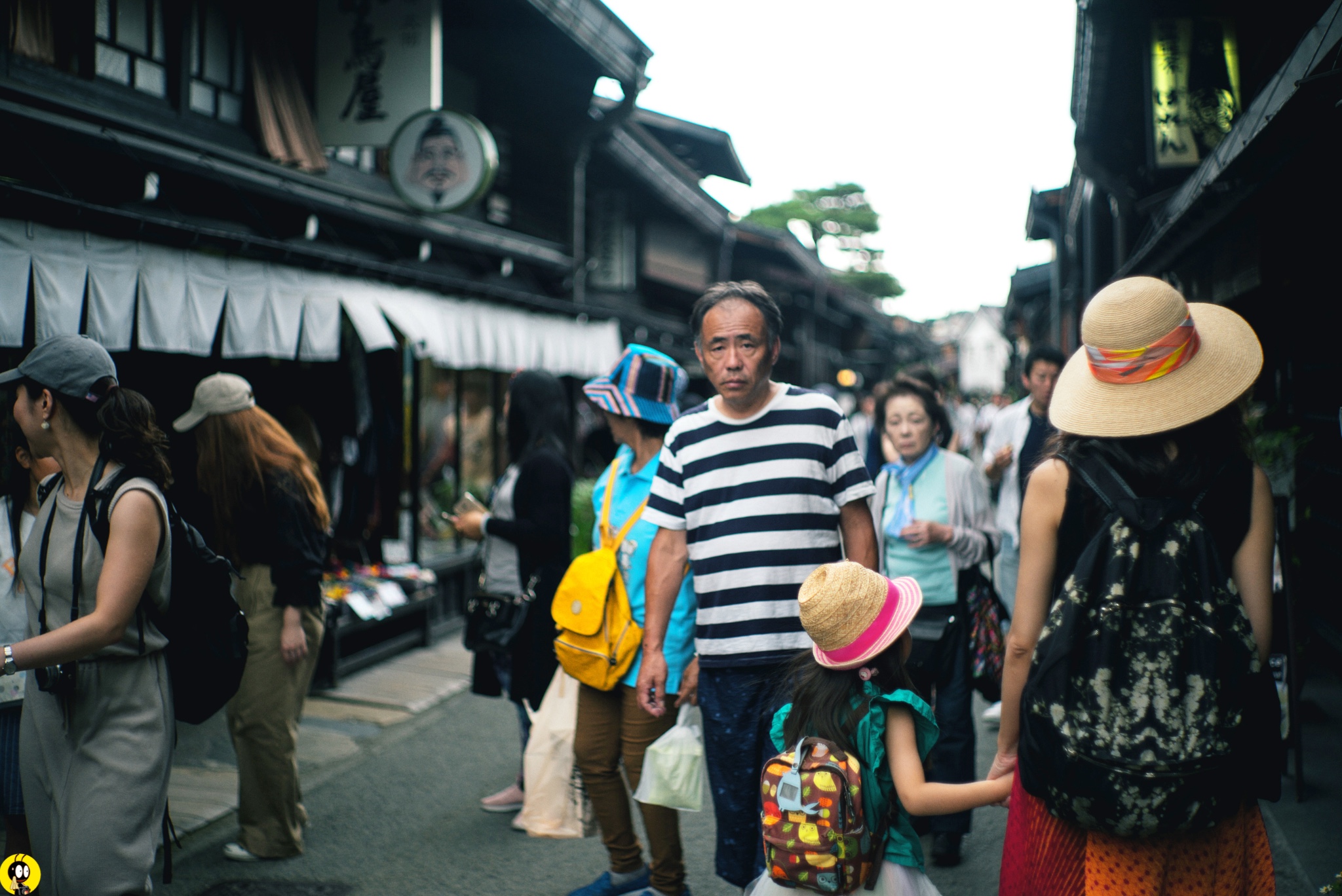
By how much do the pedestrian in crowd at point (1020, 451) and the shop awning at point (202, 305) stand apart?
4.35 m

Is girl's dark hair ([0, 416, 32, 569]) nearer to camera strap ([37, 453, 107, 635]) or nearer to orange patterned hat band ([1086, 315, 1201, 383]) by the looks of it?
camera strap ([37, 453, 107, 635])

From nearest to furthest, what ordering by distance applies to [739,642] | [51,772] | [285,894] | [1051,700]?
[1051,700]
[51,772]
[739,642]
[285,894]

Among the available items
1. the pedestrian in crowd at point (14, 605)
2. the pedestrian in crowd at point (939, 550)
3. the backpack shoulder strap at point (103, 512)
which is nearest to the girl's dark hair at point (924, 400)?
the pedestrian in crowd at point (939, 550)

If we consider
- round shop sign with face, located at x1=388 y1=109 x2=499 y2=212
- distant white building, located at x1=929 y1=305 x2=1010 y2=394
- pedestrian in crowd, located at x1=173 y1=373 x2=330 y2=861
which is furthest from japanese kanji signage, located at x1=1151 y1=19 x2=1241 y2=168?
distant white building, located at x1=929 y1=305 x2=1010 y2=394

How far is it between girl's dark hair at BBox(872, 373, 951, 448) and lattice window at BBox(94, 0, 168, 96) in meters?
5.14

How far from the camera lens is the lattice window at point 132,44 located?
6121 millimetres

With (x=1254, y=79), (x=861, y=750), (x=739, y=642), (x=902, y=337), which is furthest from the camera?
(x=902, y=337)

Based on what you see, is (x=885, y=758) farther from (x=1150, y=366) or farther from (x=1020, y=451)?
(x=1020, y=451)

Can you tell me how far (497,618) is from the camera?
471 cm

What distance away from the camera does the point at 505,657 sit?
4.98 metres

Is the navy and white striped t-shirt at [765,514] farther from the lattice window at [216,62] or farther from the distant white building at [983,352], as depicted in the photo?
the distant white building at [983,352]

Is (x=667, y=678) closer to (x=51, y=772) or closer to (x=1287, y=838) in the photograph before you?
(x=51, y=772)

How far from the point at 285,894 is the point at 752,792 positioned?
2.22m

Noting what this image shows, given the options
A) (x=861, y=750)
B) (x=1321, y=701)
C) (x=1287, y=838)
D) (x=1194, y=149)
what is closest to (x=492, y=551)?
(x=861, y=750)
